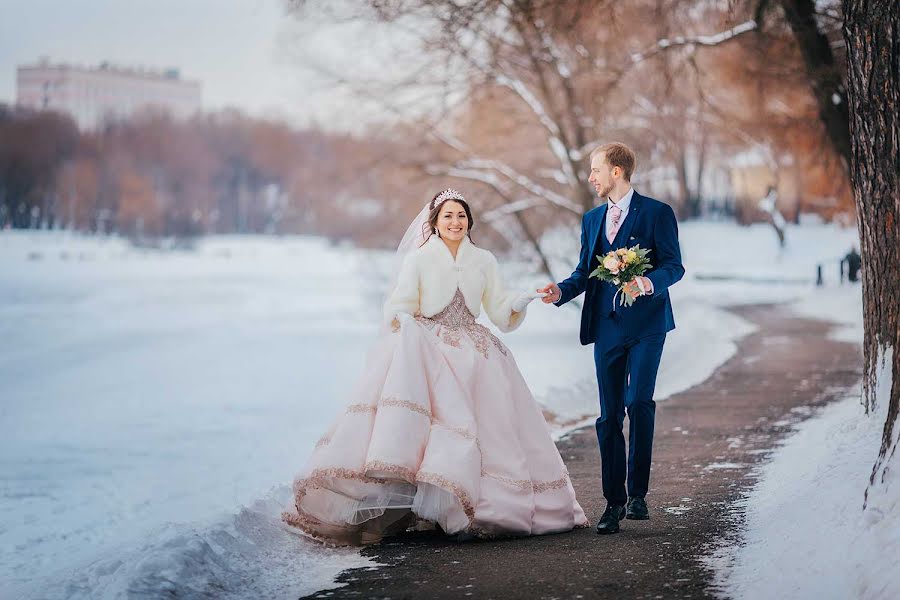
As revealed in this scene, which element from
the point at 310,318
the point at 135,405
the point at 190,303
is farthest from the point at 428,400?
the point at 190,303

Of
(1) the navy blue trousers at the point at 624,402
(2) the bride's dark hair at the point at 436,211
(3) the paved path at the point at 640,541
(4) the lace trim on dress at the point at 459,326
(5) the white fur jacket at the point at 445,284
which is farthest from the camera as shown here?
(2) the bride's dark hair at the point at 436,211

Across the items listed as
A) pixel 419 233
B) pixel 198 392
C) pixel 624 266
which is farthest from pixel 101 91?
pixel 624 266

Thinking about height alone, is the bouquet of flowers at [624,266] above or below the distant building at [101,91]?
below

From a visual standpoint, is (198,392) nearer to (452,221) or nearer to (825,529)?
(452,221)

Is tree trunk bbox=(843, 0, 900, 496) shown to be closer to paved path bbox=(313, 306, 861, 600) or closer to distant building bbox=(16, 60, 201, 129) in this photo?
paved path bbox=(313, 306, 861, 600)

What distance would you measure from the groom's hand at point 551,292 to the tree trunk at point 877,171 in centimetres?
171

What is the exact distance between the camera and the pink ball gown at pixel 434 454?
6082mm

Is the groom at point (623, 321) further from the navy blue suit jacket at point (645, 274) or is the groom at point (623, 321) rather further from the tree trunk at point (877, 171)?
the tree trunk at point (877, 171)

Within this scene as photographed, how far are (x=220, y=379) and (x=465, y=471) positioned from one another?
14.7 meters

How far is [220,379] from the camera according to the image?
20172mm

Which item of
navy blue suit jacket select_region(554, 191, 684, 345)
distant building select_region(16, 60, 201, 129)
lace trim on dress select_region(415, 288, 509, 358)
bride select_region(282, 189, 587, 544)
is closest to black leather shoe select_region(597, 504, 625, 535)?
bride select_region(282, 189, 587, 544)

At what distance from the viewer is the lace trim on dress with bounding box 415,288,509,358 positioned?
257 inches

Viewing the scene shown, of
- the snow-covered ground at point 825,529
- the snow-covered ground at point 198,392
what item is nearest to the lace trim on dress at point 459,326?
the snow-covered ground at point 198,392

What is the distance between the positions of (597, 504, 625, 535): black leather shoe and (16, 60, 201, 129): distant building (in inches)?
1614
